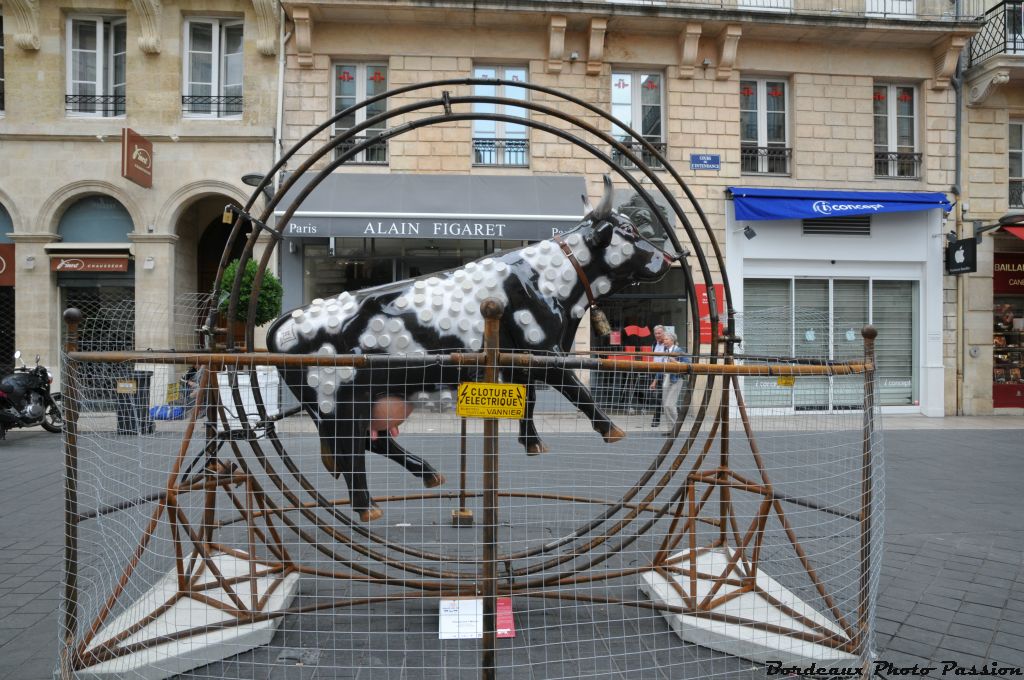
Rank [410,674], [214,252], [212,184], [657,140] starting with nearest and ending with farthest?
[410,674] < [212,184] < [657,140] < [214,252]

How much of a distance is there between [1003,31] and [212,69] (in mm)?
16781

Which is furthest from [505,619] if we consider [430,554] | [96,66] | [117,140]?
[96,66]

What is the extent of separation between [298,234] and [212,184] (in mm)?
2769

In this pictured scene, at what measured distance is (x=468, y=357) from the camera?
9.36 feet

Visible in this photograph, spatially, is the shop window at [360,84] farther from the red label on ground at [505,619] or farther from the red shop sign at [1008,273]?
the red shop sign at [1008,273]

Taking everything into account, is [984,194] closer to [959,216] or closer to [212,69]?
[959,216]

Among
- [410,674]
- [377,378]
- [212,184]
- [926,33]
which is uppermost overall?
[926,33]

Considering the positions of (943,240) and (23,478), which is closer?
(23,478)

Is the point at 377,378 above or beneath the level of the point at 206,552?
above

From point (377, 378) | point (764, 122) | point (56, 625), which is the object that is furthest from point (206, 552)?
point (764, 122)

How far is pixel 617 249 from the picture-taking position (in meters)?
4.37

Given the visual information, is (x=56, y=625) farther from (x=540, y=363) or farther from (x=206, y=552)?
(x=540, y=363)

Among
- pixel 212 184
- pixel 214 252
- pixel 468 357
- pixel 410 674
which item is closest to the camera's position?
pixel 468 357

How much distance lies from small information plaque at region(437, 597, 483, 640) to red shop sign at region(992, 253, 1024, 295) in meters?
16.9
